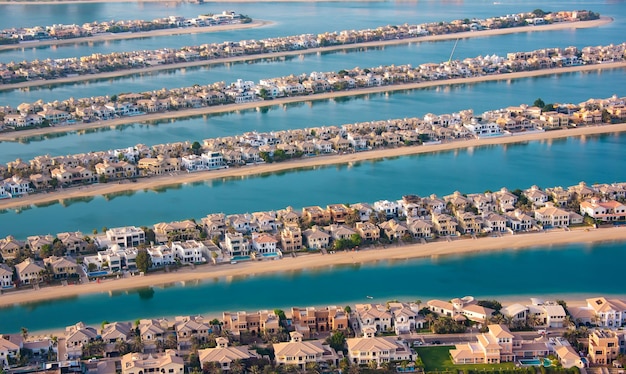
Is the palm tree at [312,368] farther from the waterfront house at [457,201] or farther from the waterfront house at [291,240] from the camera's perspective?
the waterfront house at [457,201]

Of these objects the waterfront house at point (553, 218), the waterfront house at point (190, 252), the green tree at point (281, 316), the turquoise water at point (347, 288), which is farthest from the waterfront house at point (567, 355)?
the waterfront house at point (190, 252)

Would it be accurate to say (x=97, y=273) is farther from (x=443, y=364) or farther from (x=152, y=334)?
(x=443, y=364)

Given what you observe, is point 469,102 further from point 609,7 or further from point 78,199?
point 609,7


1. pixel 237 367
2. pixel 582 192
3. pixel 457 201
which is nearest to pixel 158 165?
pixel 457 201

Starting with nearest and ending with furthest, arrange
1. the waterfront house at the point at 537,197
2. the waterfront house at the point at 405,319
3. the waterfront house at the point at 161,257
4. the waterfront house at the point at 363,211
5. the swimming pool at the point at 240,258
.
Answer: the waterfront house at the point at 405,319 < the waterfront house at the point at 161,257 < the swimming pool at the point at 240,258 < the waterfront house at the point at 363,211 < the waterfront house at the point at 537,197

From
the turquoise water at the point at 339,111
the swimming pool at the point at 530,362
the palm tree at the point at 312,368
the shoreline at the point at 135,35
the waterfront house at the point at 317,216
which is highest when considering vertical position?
the shoreline at the point at 135,35
